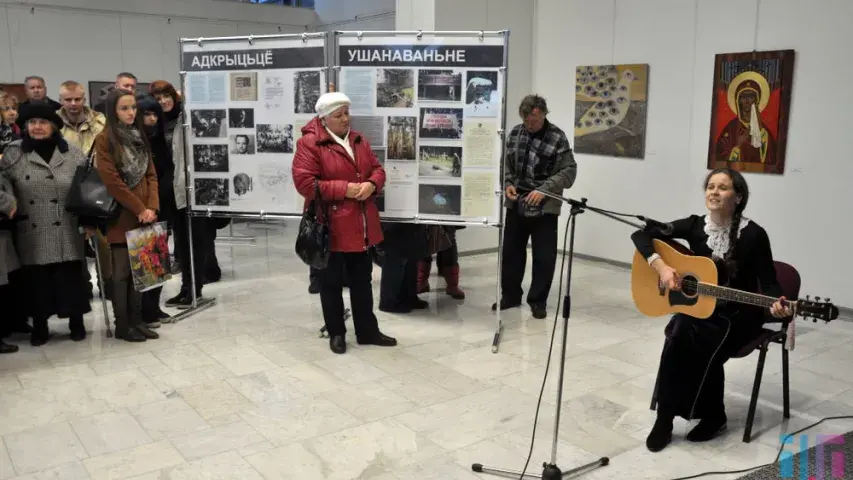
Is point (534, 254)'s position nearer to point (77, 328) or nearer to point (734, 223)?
point (734, 223)

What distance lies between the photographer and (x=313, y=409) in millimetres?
3498

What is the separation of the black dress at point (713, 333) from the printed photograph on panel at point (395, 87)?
1847 millimetres

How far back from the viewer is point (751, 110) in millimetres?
5438

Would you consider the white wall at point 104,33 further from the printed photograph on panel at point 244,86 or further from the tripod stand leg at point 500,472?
the tripod stand leg at point 500,472

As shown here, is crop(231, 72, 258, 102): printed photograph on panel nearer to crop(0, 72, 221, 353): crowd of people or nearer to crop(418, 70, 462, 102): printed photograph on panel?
crop(0, 72, 221, 353): crowd of people

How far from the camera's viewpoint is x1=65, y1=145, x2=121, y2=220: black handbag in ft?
13.7

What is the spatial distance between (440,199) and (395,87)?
0.75 m

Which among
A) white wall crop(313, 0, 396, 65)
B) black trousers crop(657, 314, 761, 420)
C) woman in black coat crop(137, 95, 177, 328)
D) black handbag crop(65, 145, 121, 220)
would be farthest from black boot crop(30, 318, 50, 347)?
white wall crop(313, 0, 396, 65)

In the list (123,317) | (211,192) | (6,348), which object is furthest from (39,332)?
(211,192)

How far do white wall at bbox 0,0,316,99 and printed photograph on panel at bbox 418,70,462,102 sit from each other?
6.19m

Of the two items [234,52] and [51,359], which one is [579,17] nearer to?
[234,52]

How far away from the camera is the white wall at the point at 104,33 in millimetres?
8320

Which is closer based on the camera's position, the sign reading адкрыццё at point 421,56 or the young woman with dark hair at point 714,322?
the young woman with dark hair at point 714,322

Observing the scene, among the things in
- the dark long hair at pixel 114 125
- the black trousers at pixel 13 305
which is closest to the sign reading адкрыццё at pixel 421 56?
the dark long hair at pixel 114 125
